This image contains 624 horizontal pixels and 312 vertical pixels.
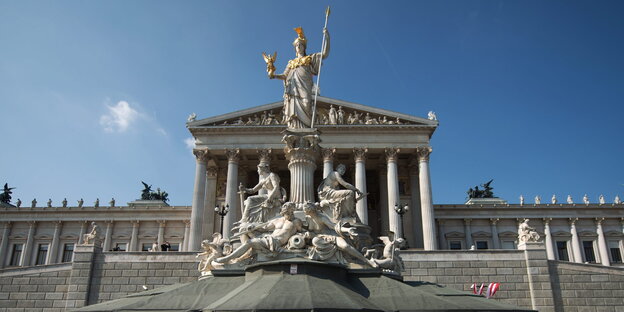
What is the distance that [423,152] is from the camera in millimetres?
46281

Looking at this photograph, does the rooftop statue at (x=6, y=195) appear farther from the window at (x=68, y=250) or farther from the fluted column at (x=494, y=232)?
the fluted column at (x=494, y=232)

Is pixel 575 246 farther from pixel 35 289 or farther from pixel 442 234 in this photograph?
pixel 35 289

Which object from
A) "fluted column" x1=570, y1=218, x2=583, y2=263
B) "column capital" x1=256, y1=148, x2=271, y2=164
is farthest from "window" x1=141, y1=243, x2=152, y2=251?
"fluted column" x1=570, y1=218, x2=583, y2=263

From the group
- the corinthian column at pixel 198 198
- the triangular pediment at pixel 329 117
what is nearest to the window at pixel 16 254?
the corinthian column at pixel 198 198

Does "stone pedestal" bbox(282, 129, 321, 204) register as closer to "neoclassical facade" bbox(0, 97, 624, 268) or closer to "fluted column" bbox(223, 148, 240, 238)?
"fluted column" bbox(223, 148, 240, 238)

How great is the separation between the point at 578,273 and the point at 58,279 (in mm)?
28486

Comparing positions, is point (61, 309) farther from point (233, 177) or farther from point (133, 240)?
point (133, 240)

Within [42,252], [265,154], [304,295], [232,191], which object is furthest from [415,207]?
[42,252]

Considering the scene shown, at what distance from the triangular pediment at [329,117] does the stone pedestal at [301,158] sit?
33.0m

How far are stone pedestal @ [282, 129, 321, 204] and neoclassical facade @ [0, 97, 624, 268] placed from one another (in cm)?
2944

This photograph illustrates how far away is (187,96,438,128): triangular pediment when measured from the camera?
156 ft

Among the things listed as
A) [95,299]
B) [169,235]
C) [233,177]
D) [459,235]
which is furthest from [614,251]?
[95,299]

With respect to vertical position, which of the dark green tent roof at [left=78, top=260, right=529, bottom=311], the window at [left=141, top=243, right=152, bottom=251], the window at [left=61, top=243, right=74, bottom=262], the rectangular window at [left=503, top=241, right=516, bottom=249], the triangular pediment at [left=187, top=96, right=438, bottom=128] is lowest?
the dark green tent roof at [left=78, top=260, right=529, bottom=311]

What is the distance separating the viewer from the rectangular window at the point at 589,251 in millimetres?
54062
